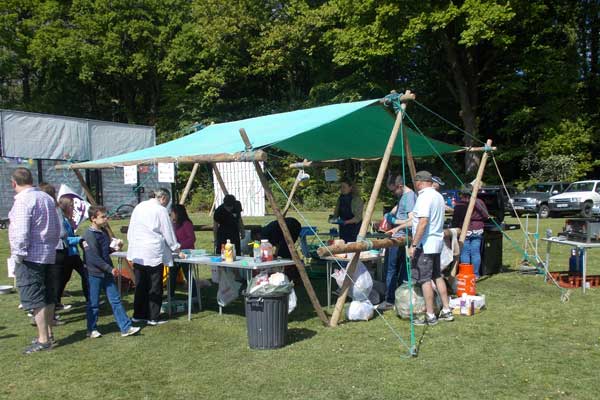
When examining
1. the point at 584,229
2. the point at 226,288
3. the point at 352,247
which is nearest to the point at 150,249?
the point at 226,288

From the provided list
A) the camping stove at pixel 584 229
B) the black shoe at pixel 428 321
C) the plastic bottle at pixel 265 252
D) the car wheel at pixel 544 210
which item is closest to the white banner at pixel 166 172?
the plastic bottle at pixel 265 252

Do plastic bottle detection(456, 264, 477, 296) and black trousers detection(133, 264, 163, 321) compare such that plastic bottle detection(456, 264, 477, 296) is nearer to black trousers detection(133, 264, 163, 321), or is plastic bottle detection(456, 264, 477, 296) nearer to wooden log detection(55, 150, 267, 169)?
wooden log detection(55, 150, 267, 169)

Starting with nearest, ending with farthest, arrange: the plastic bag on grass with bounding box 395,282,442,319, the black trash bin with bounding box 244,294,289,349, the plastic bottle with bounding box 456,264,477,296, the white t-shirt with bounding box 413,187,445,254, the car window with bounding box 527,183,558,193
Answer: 1. the black trash bin with bounding box 244,294,289,349
2. the white t-shirt with bounding box 413,187,445,254
3. the plastic bag on grass with bounding box 395,282,442,319
4. the plastic bottle with bounding box 456,264,477,296
5. the car window with bounding box 527,183,558,193

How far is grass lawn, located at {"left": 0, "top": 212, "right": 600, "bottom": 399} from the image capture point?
4.54 m

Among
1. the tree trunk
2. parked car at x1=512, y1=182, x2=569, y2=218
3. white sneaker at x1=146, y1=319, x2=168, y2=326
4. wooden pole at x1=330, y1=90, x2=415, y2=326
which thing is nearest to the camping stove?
wooden pole at x1=330, y1=90, x2=415, y2=326

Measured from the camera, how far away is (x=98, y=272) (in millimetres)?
6023

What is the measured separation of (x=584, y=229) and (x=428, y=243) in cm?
316

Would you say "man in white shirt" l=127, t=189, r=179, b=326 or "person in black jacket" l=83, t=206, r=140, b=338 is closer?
"person in black jacket" l=83, t=206, r=140, b=338

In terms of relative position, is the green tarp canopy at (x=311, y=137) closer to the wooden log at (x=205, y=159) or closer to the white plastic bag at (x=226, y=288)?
the wooden log at (x=205, y=159)

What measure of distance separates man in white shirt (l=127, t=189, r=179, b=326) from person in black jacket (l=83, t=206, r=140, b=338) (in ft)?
1.27

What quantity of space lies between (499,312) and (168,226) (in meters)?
4.20

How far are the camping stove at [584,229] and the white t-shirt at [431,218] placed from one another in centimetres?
292

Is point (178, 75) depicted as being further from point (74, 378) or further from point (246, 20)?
point (74, 378)

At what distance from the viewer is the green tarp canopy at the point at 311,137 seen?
271 inches
